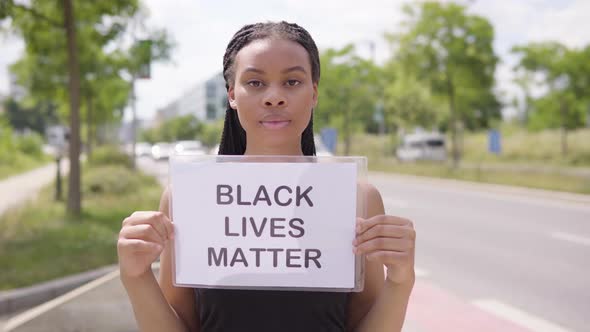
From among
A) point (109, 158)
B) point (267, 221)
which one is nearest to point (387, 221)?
point (267, 221)

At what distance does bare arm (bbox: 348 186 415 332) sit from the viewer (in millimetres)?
1327

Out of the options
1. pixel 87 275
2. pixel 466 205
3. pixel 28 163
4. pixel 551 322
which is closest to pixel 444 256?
pixel 551 322

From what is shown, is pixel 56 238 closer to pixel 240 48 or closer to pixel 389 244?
pixel 240 48

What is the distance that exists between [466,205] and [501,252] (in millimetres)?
5743

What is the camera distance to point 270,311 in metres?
1.43

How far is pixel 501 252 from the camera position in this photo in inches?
311

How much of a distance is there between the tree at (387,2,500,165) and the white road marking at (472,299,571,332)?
1712 cm

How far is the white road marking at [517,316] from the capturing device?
4680 millimetres

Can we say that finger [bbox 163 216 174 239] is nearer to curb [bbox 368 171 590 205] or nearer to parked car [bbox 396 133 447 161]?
curb [bbox 368 171 590 205]

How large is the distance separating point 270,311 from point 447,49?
839 inches

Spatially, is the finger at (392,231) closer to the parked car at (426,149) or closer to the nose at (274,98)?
the nose at (274,98)

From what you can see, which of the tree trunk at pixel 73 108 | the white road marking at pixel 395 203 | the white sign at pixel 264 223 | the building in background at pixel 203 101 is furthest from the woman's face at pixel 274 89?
the building in background at pixel 203 101

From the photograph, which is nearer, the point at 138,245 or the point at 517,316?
the point at 138,245

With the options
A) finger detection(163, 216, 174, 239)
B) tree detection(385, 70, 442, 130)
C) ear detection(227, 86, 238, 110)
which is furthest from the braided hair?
tree detection(385, 70, 442, 130)
